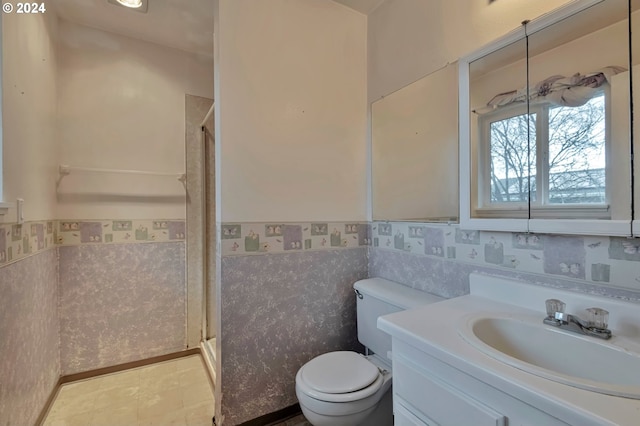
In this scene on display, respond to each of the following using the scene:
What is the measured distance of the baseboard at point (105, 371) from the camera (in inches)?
66.8

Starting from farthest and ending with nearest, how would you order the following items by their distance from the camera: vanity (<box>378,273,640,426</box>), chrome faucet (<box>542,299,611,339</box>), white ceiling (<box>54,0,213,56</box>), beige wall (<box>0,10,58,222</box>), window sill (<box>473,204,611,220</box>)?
white ceiling (<box>54,0,213,56</box>)
beige wall (<box>0,10,58,222</box>)
window sill (<box>473,204,611,220</box>)
chrome faucet (<box>542,299,611,339</box>)
vanity (<box>378,273,640,426</box>)

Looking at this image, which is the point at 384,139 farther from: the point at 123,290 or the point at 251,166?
the point at 123,290

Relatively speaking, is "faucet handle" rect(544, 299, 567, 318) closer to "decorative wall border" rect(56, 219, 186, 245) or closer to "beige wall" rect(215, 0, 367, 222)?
"beige wall" rect(215, 0, 367, 222)

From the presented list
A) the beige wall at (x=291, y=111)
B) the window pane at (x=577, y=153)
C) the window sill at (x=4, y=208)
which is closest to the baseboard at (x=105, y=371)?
the window sill at (x=4, y=208)

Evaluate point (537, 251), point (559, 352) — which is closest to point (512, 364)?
point (559, 352)

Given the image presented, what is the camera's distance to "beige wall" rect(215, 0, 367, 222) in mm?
1463

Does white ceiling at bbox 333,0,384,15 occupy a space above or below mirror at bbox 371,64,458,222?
above

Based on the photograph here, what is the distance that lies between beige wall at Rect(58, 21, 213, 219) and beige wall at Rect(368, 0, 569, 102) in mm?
1507

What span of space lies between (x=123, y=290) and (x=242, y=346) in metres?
1.24

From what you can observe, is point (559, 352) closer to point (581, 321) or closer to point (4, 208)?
point (581, 321)

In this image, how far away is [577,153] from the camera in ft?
3.15

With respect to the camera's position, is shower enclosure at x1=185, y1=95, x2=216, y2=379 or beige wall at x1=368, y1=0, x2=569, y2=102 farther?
shower enclosure at x1=185, y1=95, x2=216, y2=379

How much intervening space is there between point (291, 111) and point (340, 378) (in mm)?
1395

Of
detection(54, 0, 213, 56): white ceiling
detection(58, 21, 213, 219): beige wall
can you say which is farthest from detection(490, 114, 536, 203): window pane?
detection(58, 21, 213, 219): beige wall
